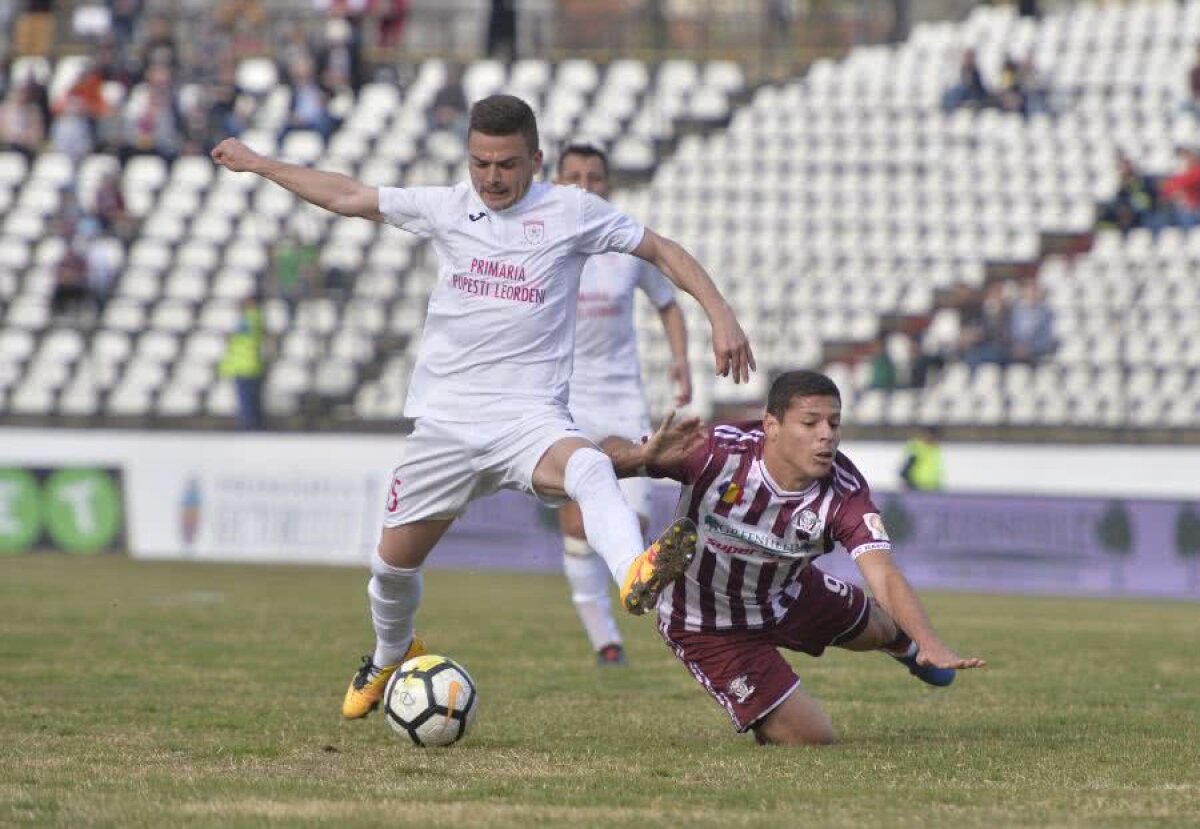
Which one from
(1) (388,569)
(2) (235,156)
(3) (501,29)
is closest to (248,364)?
(3) (501,29)

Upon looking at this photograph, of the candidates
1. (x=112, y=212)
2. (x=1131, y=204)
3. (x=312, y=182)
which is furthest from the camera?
(x=112, y=212)

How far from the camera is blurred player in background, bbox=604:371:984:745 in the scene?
7.75 meters

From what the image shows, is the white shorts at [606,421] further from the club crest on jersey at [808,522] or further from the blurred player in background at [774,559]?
the club crest on jersey at [808,522]

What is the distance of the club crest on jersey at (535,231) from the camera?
8266mm

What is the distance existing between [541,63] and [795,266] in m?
8.25

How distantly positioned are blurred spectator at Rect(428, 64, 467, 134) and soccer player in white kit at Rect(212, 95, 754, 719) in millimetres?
22450

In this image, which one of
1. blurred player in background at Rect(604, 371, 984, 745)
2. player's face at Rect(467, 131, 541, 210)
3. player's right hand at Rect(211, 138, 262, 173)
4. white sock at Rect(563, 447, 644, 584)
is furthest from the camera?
player's right hand at Rect(211, 138, 262, 173)

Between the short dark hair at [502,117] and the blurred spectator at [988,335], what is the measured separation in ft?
55.8

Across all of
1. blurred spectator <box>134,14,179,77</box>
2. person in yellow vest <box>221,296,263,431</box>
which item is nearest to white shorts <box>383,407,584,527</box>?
person in yellow vest <box>221,296,263,431</box>

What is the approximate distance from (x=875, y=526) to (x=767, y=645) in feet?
3.28

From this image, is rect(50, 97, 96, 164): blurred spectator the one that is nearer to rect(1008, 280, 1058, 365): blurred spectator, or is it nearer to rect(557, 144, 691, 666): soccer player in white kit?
rect(1008, 280, 1058, 365): blurred spectator

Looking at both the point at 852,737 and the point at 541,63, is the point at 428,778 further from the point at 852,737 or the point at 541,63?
the point at 541,63

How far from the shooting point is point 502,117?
26.1ft

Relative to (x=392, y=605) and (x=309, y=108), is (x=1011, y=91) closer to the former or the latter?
(x=309, y=108)
